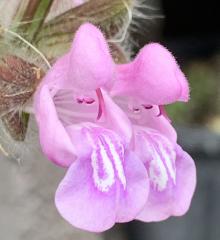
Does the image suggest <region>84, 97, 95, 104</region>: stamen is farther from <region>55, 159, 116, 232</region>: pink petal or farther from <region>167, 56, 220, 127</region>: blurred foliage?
<region>167, 56, 220, 127</region>: blurred foliage

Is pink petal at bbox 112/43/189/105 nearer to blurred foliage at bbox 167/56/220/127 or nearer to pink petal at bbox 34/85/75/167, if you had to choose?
pink petal at bbox 34/85/75/167

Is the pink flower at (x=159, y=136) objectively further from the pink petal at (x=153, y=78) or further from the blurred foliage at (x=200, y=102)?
the blurred foliage at (x=200, y=102)

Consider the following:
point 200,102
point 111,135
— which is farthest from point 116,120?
point 200,102

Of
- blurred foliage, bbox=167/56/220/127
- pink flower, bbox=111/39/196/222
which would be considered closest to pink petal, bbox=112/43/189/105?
pink flower, bbox=111/39/196/222

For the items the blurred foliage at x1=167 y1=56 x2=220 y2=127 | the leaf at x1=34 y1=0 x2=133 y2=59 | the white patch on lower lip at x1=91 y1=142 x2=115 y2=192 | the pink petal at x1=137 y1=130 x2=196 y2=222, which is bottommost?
the blurred foliage at x1=167 y1=56 x2=220 y2=127

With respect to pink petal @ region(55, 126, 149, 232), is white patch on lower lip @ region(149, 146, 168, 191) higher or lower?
lower

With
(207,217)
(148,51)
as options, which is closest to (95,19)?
(148,51)

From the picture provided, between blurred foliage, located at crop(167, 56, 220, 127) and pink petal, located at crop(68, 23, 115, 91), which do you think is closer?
pink petal, located at crop(68, 23, 115, 91)

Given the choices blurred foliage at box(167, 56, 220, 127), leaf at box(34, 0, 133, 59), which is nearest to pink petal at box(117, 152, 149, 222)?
leaf at box(34, 0, 133, 59)

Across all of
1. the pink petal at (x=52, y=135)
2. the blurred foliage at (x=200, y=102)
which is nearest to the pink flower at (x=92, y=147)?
the pink petal at (x=52, y=135)
